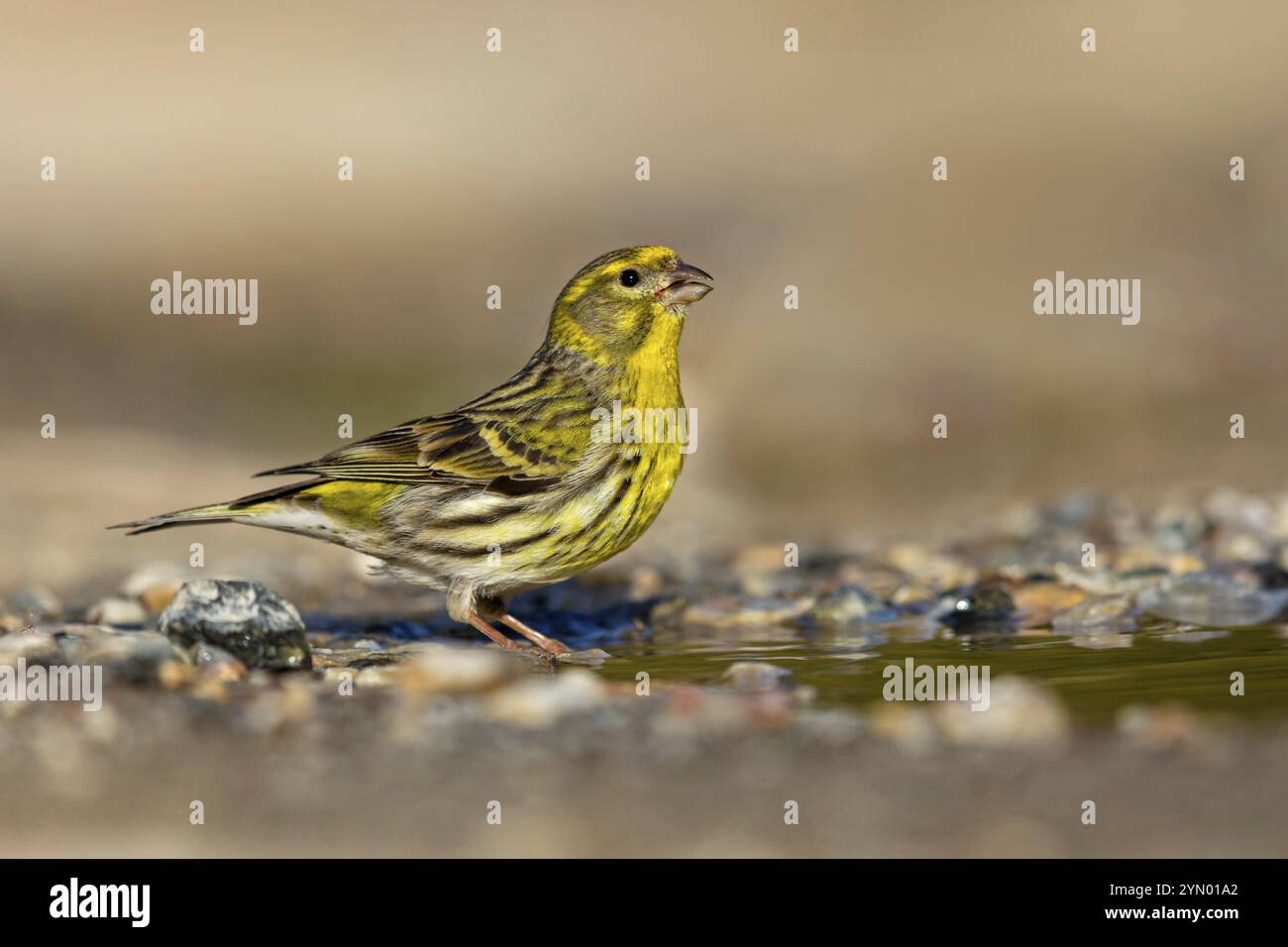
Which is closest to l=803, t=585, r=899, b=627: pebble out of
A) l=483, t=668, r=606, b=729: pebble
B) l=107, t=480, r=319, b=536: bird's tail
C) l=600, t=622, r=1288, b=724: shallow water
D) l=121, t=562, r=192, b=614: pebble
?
l=600, t=622, r=1288, b=724: shallow water

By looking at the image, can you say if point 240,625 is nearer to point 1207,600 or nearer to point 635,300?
point 635,300

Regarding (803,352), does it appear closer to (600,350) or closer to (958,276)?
(958,276)

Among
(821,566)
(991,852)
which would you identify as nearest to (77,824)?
(991,852)

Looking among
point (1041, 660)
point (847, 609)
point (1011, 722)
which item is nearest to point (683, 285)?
point (847, 609)

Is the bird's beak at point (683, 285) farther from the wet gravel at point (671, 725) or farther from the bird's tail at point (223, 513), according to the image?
the bird's tail at point (223, 513)

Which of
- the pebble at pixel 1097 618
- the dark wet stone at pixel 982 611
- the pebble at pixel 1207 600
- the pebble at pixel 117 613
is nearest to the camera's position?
the pebble at pixel 1097 618

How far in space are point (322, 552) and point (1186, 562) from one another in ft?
15.2

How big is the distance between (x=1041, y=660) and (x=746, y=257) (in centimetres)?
922

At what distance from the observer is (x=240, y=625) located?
625cm

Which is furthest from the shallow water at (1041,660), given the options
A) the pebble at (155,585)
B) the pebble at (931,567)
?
the pebble at (155,585)

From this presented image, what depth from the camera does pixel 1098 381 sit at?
12.5 m

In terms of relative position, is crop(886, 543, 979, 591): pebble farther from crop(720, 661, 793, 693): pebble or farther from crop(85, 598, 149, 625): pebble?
crop(85, 598, 149, 625): pebble

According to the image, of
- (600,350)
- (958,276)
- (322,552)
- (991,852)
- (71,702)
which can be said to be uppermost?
(958,276)

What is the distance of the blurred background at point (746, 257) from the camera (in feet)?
37.6
